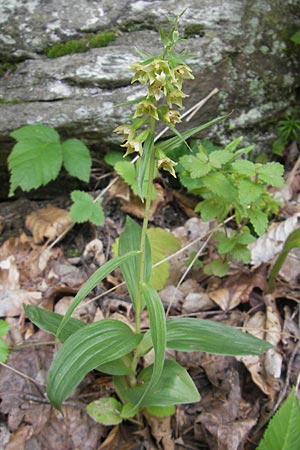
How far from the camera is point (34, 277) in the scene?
8.52ft

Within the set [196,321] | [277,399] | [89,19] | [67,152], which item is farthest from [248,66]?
[277,399]

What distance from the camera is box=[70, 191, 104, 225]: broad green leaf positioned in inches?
100

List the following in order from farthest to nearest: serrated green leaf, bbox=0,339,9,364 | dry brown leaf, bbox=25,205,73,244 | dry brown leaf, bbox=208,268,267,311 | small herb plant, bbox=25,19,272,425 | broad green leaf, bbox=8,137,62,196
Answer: dry brown leaf, bbox=25,205,73,244 → broad green leaf, bbox=8,137,62,196 → dry brown leaf, bbox=208,268,267,311 → serrated green leaf, bbox=0,339,9,364 → small herb plant, bbox=25,19,272,425

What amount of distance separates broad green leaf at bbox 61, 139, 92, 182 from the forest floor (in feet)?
0.94

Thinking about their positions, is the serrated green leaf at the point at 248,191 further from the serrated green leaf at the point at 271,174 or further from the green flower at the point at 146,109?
the green flower at the point at 146,109

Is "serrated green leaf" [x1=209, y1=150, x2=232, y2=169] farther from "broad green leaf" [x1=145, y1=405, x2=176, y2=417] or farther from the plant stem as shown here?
"broad green leaf" [x1=145, y1=405, x2=176, y2=417]

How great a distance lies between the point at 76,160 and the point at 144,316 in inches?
37.3

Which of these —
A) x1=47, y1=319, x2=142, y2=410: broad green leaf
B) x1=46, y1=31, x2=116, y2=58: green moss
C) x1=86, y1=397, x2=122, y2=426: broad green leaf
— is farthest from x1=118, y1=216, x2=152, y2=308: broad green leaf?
x1=46, y1=31, x2=116, y2=58: green moss

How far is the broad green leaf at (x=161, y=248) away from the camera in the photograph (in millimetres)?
2414

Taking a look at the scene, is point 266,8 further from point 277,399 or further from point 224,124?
point 277,399

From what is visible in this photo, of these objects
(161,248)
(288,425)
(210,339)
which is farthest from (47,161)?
(288,425)

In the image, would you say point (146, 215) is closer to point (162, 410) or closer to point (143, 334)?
point (143, 334)

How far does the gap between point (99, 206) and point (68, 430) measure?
3.89 ft

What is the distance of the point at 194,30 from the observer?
277 centimetres
